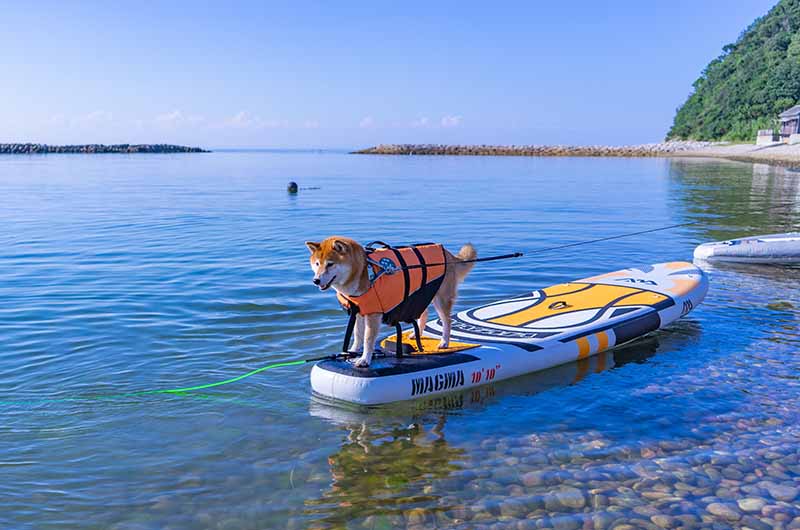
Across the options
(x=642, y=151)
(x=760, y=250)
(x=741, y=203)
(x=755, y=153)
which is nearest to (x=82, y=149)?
(x=642, y=151)

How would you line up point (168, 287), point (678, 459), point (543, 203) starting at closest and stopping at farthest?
point (678, 459), point (168, 287), point (543, 203)

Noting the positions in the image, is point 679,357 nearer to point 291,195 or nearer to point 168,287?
point 168,287

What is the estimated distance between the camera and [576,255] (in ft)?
52.5

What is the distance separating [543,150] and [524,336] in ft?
347

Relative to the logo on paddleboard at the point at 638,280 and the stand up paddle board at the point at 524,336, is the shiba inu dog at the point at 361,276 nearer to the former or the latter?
the stand up paddle board at the point at 524,336

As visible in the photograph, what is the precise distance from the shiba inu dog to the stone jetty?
90215 mm

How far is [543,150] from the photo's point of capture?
109000 millimetres

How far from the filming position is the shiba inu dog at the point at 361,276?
6.00 meters

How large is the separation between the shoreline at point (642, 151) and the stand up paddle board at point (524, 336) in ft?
155

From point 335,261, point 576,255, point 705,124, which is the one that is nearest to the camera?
point 335,261

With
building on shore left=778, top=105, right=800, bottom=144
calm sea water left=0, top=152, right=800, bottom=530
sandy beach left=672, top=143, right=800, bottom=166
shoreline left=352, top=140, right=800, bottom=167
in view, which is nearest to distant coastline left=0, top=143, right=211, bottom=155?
shoreline left=352, top=140, right=800, bottom=167

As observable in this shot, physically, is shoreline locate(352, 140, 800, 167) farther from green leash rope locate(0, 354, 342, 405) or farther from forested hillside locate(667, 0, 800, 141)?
green leash rope locate(0, 354, 342, 405)

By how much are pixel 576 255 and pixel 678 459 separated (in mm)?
10775

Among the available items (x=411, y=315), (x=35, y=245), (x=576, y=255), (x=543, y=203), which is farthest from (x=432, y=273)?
(x=543, y=203)
